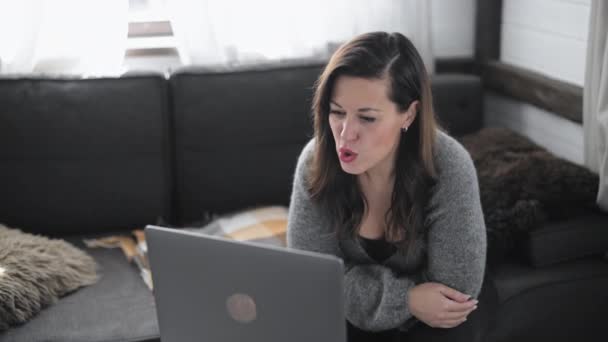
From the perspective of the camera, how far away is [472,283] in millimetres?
1569

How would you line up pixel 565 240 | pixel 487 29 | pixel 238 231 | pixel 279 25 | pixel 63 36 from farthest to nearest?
1. pixel 487 29
2. pixel 279 25
3. pixel 63 36
4. pixel 238 231
5. pixel 565 240

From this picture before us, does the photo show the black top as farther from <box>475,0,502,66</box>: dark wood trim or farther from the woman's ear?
<box>475,0,502,66</box>: dark wood trim

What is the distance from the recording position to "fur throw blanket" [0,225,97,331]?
67.9 inches

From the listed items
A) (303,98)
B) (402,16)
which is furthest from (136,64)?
(402,16)

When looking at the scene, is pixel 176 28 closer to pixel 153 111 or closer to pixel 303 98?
pixel 153 111

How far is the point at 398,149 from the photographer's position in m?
1.65

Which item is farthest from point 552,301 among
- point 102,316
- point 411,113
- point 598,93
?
point 102,316

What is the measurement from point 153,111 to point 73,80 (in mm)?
252

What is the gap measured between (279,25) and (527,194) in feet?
3.31

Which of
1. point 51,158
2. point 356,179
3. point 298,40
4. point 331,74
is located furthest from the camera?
point 298,40

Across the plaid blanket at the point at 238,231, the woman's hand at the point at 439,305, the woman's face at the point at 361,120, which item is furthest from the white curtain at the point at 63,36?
the woman's hand at the point at 439,305

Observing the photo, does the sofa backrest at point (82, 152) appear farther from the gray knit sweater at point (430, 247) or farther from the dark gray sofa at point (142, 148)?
the gray knit sweater at point (430, 247)

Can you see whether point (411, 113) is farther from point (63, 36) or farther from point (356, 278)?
point (63, 36)

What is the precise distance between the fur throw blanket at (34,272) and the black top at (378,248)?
760 millimetres
